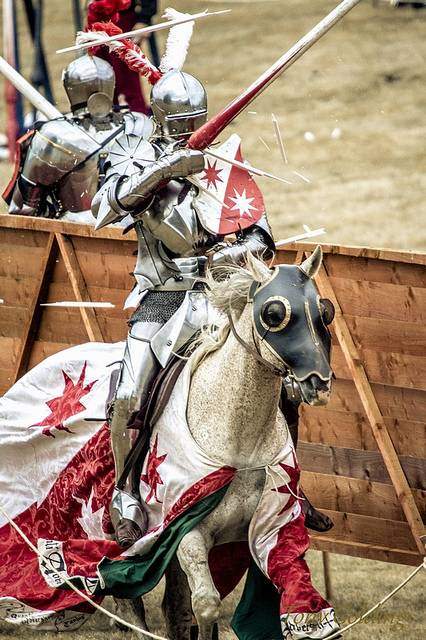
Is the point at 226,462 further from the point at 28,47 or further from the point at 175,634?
the point at 28,47

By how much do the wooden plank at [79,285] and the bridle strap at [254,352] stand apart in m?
2.63

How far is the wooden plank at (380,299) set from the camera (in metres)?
8.27

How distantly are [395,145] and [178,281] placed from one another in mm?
14339

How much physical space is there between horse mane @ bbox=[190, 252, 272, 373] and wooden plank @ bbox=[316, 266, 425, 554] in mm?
1384

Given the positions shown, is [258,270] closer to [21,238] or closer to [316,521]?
[316,521]

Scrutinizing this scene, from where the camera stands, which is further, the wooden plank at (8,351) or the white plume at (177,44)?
the wooden plank at (8,351)

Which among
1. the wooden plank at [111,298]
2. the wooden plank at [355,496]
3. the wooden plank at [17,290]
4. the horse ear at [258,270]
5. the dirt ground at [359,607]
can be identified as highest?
the horse ear at [258,270]

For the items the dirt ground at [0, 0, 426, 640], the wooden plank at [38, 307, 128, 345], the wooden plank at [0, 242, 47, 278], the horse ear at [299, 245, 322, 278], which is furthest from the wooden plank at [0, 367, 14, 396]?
the dirt ground at [0, 0, 426, 640]

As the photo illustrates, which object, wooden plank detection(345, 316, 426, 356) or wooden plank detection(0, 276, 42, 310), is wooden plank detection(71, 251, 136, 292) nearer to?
wooden plank detection(0, 276, 42, 310)

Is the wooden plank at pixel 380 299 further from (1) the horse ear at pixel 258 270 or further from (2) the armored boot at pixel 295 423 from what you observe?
(1) the horse ear at pixel 258 270

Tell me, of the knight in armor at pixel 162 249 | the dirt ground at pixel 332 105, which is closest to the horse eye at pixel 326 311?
the knight in armor at pixel 162 249

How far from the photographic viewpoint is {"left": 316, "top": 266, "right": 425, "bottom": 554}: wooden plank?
27.9ft

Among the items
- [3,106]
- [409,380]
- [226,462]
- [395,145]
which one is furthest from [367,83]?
[226,462]

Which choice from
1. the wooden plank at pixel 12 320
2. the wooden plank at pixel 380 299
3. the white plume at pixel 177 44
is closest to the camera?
the white plume at pixel 177 44
